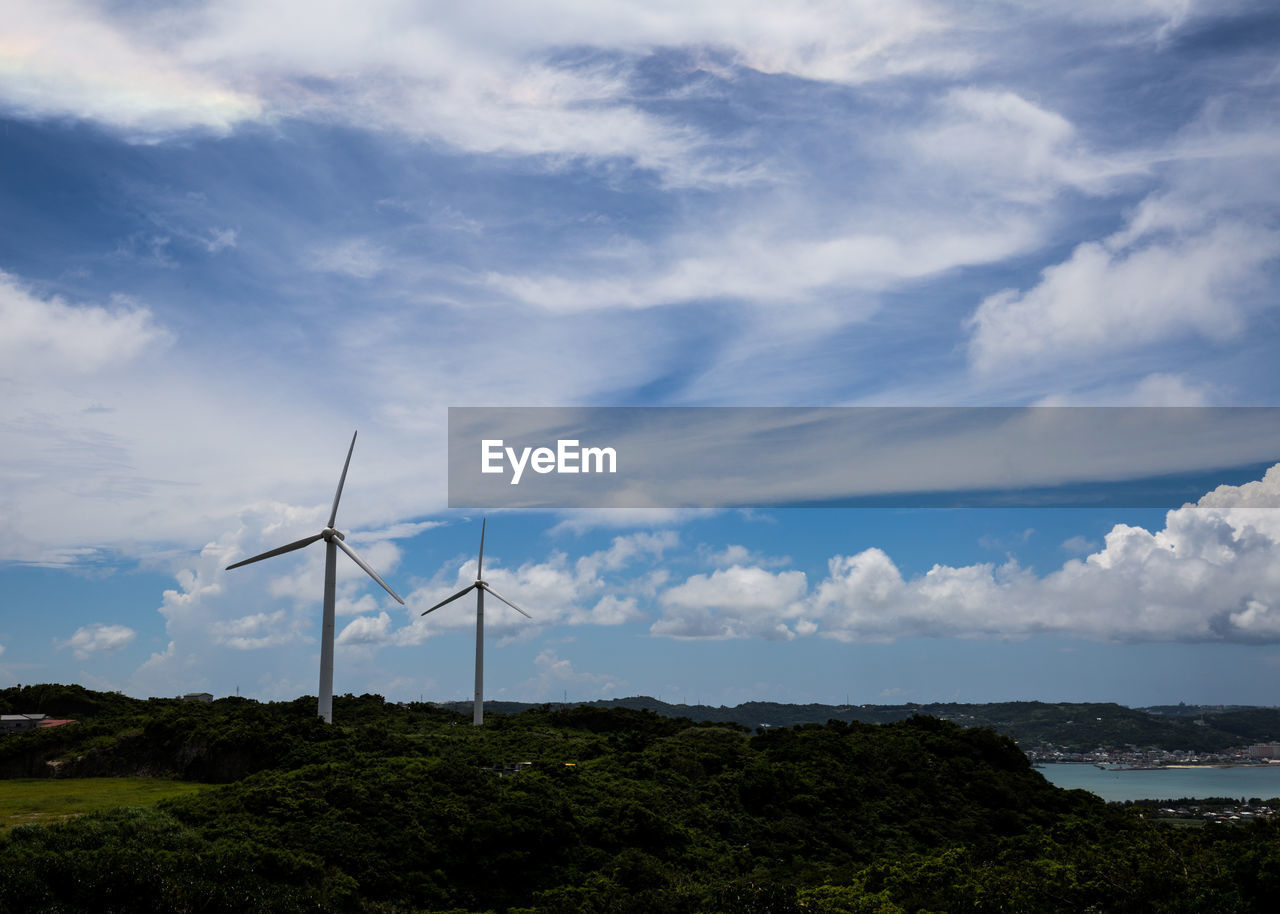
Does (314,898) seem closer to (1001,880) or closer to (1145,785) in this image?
(1001,880)

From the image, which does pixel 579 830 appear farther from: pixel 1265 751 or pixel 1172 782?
pixel 1265 751

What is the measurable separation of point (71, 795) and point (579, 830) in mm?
27390

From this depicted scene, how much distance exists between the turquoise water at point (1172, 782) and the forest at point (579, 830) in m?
68.0

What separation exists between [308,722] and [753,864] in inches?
1232

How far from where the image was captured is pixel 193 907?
34000mm

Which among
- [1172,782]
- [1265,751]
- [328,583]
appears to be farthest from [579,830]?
[1265,751]

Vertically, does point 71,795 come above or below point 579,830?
above

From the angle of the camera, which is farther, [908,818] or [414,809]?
[908,818]

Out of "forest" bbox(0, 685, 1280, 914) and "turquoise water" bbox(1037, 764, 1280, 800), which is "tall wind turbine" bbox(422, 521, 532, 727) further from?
"turquoise water" bbox(1037, 764, 1280, 800)

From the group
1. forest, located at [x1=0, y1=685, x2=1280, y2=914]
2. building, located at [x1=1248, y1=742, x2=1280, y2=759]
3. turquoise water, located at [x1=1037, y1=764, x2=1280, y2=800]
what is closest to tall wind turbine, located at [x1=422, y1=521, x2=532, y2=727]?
forest, located at [x1=0, y1=685, x2=1280, y2=914]

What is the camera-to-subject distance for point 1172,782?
164 meters

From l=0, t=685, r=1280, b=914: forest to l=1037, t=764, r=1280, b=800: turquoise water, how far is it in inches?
2677

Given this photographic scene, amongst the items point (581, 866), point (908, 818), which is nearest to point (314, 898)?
point (581, 866)

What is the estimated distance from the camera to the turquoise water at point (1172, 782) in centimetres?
13538
